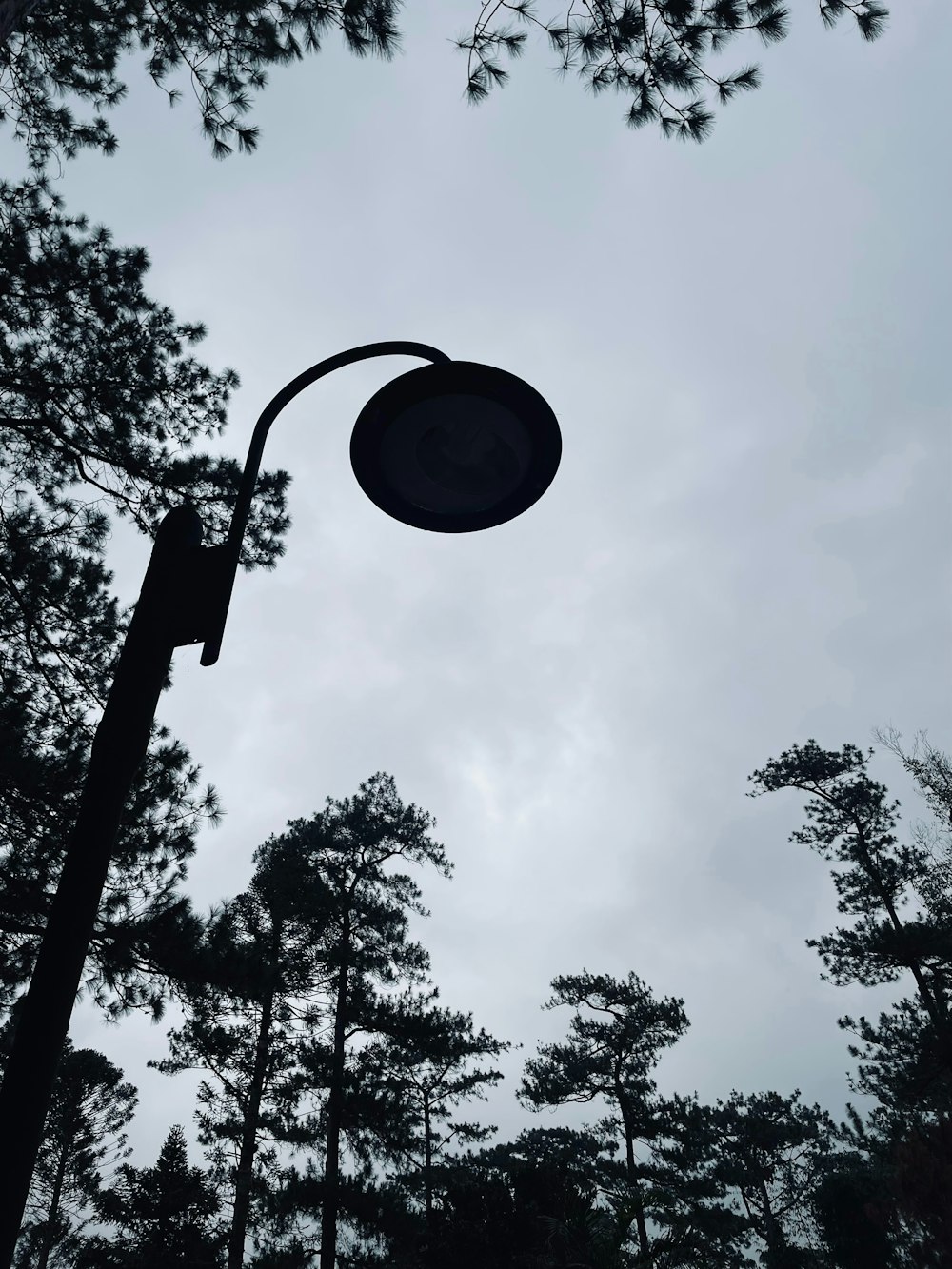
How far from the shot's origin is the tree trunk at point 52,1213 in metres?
24.3

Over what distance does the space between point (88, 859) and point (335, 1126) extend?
18.9 meters

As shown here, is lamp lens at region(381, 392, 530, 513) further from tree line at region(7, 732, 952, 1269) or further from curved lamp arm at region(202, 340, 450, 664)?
tree line at region(7, 732, 952, 1269)

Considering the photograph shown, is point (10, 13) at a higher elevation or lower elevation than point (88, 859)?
higher

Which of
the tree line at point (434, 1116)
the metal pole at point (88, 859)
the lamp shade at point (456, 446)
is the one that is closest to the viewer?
the metal pole at point (88, 859)

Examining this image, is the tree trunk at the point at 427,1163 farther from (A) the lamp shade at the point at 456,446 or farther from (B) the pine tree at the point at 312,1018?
(A) the lamp shade at the point at 456,446

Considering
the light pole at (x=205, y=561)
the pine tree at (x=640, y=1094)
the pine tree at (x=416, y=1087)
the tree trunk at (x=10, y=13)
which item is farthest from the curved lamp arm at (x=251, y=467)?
the pine tree at (x=640, y=1094)

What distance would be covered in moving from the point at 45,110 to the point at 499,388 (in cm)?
725

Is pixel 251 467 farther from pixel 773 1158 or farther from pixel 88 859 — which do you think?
pixel 773 1158

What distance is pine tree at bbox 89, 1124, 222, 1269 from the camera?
52.2ft

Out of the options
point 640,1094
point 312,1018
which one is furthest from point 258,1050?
point 640,1094

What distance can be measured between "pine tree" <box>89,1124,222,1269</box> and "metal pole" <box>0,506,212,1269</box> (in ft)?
65.6

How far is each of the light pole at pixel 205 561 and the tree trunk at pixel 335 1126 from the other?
17.9 m

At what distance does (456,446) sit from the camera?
252 cm

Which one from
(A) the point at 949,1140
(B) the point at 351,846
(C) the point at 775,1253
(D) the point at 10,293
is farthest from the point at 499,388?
(C) the point at 775,1253
